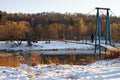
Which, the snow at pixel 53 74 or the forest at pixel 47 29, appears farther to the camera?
the forest at pixel 47 29

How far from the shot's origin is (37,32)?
8300 cm

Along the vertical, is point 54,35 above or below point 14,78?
below

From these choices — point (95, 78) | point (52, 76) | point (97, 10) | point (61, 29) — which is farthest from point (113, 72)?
point (61, 29)

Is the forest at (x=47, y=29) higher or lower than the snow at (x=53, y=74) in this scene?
lower

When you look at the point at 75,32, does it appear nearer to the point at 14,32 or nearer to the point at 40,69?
the point at 14,32

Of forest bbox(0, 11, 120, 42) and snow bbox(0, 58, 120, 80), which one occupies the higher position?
snow bbox(0, 58, 120, 80)

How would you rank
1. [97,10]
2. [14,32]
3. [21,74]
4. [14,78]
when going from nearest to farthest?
[14,78] < [21,74] < [97,10] < [14,32]

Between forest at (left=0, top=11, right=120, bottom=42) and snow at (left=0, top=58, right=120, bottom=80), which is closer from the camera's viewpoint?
snow at (left=0, top=58, right=120, bottom=80)

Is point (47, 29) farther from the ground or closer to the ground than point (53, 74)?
closer to the ground

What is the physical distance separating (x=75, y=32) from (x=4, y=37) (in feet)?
82.8

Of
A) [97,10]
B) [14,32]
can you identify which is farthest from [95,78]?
[14,32]

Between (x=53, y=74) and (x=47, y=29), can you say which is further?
(x=47, y=29)

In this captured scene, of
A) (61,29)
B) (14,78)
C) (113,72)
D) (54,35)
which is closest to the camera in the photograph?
(14,78)

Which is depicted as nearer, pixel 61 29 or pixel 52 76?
pixel 52 76
